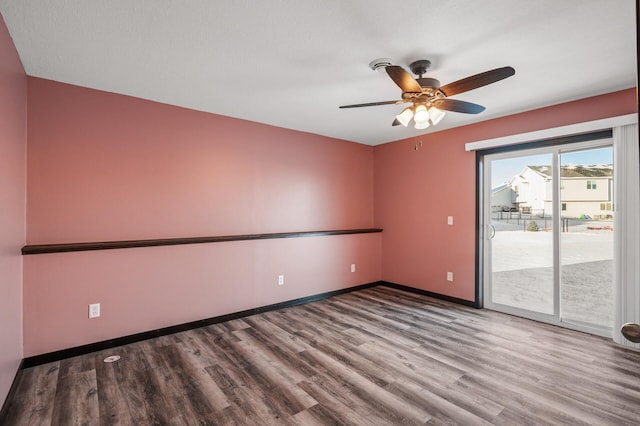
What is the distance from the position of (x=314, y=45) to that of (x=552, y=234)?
10.8 ft

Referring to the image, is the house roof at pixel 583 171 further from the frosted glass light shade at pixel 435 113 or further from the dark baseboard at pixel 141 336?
the dark baseboard at pixel 141 336

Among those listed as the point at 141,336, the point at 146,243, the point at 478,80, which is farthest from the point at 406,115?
the point at 141,336

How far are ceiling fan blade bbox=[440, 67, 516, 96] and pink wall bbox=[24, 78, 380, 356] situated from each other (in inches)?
97.1

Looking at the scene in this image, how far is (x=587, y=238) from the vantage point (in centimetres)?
330

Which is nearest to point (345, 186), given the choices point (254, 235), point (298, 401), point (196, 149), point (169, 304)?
point (254, 235)

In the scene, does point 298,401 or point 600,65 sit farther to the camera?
point 600,65

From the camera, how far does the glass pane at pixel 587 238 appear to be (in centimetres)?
316

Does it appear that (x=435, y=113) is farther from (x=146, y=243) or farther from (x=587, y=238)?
(x=146, y=243)

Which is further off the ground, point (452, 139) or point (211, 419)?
point (452, 139)

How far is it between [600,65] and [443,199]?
87.3 inches

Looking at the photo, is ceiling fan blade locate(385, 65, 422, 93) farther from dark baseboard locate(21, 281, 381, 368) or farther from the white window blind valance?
dark baseboard locate(21, 281, 381, 368)

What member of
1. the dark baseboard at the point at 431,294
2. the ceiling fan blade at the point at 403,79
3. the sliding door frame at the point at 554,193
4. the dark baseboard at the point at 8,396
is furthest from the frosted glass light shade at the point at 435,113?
the dark baseboard at the point at 8,396

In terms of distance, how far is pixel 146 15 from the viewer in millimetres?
1831

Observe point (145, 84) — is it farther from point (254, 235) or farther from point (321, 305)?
point (321, 305)
